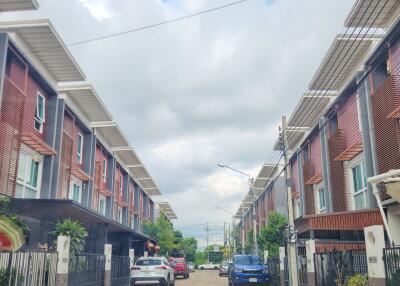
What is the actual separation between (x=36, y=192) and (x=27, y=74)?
505 cm

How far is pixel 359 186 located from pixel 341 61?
17.6ft

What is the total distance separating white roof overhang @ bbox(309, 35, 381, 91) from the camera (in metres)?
18.5

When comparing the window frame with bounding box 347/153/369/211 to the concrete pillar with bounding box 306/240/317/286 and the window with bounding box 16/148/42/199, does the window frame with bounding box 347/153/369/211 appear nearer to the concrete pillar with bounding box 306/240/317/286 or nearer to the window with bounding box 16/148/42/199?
the concrete pillar with bounding box 306/240/317/286

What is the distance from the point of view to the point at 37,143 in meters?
19.0

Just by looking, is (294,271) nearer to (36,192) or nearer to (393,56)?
(393,56)

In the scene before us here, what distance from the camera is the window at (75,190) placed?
24977mm

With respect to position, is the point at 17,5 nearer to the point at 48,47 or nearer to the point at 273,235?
the point at 48,47

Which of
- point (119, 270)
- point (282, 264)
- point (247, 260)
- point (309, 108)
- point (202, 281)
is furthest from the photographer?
point (202, 281)

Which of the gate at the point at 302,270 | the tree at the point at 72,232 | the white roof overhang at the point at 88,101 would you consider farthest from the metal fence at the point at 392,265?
the white roof overhang at the point at 88,101

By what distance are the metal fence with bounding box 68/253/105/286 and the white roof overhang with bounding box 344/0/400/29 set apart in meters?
12.5

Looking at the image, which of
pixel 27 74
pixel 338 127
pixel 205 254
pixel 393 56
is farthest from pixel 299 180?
pixel 205 254

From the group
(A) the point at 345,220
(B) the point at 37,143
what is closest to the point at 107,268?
(B) the point at 37,143

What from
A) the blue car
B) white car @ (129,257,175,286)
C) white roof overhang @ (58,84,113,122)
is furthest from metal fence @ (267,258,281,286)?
white roof overhang @ (58,84,113,122)

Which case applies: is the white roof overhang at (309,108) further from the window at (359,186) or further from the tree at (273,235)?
the tree at (273,235)
